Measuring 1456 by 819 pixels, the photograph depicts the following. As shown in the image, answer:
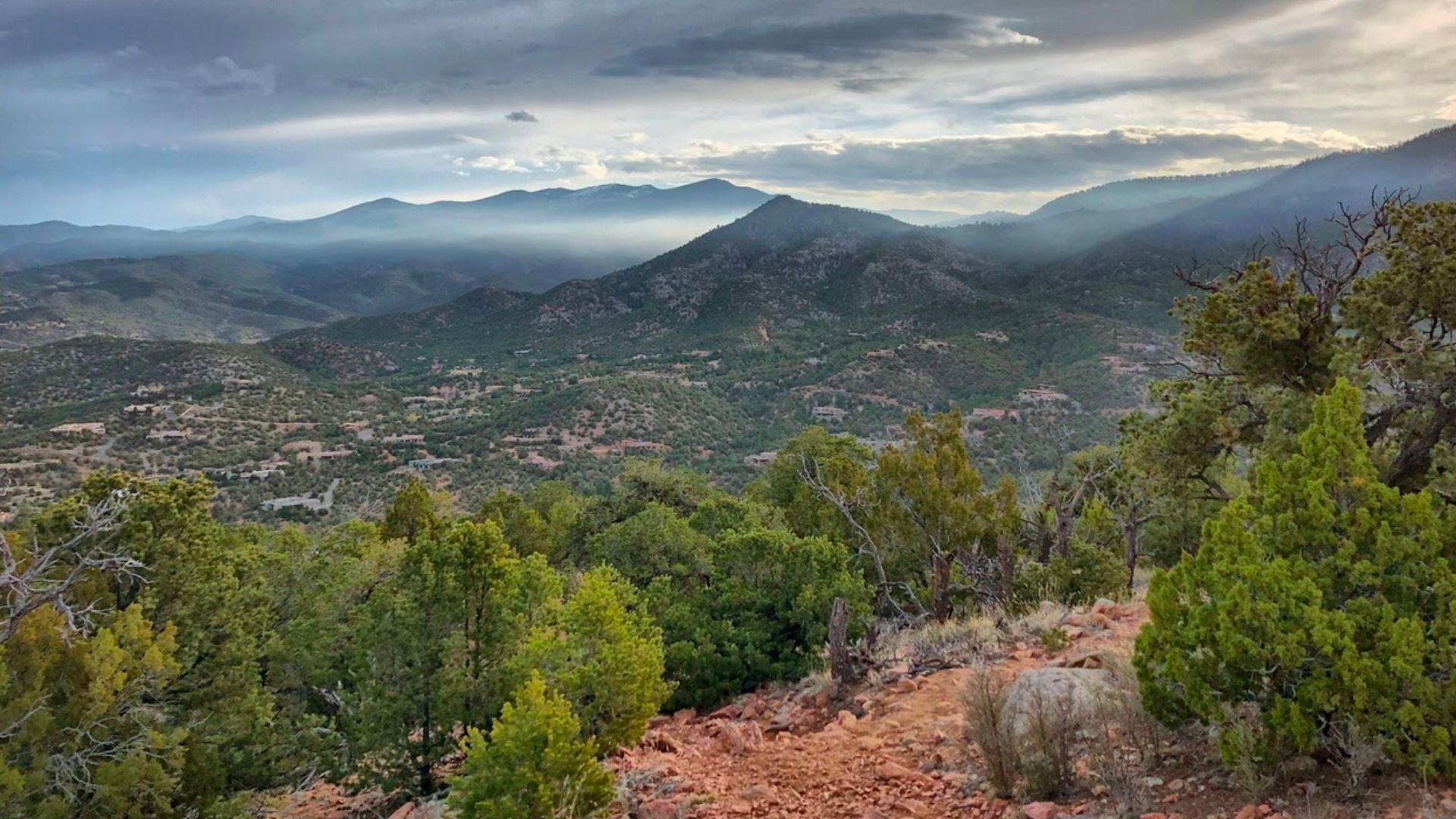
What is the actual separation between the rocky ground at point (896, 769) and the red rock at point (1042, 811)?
11 millimetres

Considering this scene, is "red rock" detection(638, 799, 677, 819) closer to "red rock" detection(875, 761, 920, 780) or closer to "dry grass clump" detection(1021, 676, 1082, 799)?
"red rock" detection(875, 761, 920, 780)

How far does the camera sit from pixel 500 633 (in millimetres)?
10273

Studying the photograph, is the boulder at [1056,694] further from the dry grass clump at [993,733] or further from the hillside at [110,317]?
the hillside at [110,317]

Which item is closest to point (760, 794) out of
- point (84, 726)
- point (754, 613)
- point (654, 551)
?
point (754, 613)

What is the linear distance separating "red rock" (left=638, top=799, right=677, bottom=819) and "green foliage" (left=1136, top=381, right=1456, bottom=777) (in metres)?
4.07

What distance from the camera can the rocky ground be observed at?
4.97 m

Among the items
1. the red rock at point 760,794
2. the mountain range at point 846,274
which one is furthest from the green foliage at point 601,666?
the mountain range at point 846,274

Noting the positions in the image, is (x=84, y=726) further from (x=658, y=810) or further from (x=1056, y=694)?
(x=1056, y=694)

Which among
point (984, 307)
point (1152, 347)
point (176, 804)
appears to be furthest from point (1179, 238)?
point (176, 804)

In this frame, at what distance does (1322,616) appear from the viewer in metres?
4.77

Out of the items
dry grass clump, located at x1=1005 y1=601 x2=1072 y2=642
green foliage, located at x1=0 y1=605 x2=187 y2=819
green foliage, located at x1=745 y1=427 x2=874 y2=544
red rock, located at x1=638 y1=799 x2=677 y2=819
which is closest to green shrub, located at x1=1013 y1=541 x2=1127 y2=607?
dry grass clump, located at x1=1005 y1=601 x2=1072 y2=642

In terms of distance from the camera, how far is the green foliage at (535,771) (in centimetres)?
645

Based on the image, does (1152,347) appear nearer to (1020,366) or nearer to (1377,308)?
(1020,366)

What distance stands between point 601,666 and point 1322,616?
6.71 metres
